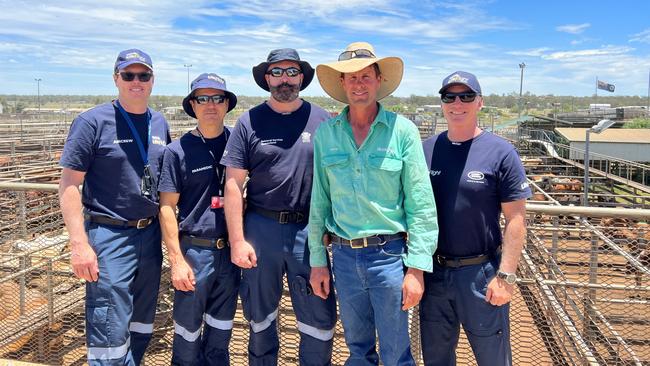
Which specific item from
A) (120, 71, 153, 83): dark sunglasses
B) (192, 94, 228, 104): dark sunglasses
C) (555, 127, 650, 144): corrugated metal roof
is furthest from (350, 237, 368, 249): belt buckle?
(555, 127, 650, 144): corrugated metal roof

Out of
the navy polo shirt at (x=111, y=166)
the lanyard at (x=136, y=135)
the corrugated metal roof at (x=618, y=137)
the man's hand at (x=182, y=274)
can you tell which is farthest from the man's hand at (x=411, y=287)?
the corrugated metal roof at (x=618, y=137)

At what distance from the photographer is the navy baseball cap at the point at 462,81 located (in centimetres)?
286

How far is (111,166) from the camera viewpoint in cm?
317

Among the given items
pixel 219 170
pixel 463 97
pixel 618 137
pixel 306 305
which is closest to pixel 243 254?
pixel 306 305

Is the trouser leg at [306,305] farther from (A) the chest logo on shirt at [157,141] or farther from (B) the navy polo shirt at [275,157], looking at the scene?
(A) the chest logo on shirt at [157,141]

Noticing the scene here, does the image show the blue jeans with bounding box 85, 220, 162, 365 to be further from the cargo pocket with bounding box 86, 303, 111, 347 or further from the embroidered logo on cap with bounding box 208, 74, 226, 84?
the embroidered logo on cap with bounding box 208, 74, 226, 84

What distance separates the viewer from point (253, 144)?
123 inches

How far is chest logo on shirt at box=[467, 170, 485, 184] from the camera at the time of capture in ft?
9.28

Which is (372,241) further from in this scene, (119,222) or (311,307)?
(119,222)

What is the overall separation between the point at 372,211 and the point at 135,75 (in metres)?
1.69

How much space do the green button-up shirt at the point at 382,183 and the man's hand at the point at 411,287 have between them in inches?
2.5

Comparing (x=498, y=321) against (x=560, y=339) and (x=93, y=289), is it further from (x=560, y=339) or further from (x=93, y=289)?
(x=560, y=339)

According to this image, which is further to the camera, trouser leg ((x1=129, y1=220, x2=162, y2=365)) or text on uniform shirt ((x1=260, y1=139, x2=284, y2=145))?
trouser leg ((x1=129, y1=220, x2=162, y2=365))

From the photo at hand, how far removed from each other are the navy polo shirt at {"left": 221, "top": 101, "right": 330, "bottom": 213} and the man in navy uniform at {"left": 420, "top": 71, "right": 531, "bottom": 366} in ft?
2.44
